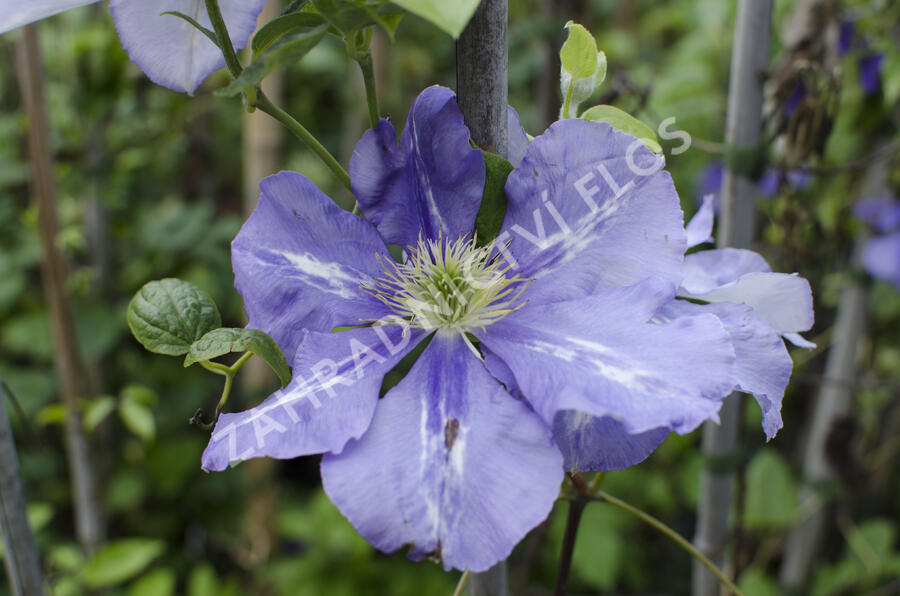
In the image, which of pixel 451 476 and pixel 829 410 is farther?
pixel 829 410

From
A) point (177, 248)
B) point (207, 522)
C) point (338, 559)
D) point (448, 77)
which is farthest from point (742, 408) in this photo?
A: point (448, 77)

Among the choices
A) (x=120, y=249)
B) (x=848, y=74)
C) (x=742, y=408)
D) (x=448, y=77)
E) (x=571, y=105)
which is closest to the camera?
(x=571, y=105)

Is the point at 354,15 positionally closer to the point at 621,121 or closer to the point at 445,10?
the point at 445,10

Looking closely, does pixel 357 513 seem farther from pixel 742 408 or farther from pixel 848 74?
pixel 848 74

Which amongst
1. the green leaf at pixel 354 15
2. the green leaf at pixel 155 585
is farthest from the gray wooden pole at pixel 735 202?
the green leaf at pixel 155 585

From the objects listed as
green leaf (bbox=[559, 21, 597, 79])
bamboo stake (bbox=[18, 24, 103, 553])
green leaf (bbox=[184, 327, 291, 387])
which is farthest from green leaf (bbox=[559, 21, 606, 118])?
bamboo stake (bbox=[18, 24, 103, 553])

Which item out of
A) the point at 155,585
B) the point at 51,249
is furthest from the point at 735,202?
the point at 155,585

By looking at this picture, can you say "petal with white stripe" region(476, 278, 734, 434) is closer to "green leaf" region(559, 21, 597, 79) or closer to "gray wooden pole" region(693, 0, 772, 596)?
"green leaf" region(559, 21, 597, 79)
